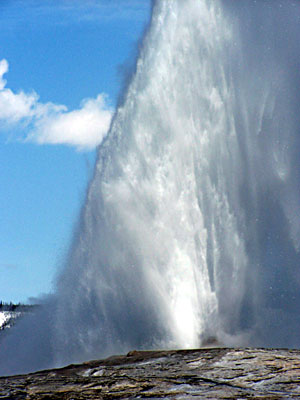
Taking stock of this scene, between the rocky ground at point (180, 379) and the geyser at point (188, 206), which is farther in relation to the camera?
the geyser at point (188, 206)

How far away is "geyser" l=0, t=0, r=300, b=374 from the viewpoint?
66.5 feet

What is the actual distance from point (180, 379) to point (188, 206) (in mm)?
12783

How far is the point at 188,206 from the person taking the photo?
2178cm

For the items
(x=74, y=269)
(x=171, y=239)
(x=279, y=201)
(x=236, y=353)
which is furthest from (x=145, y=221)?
(x=236, y=353)

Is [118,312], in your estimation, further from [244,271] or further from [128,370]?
[128,370]

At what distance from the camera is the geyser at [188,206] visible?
20.3 metres

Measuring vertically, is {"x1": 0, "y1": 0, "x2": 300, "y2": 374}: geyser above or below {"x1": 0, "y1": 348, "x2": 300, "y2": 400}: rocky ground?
above

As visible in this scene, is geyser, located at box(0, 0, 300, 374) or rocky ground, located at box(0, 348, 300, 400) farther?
geyser, located at box(0, 0, 300, 374)

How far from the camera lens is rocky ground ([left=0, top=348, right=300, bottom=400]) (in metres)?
8.64

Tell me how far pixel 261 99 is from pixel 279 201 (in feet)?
15.4

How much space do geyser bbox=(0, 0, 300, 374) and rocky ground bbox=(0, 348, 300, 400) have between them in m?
8.20

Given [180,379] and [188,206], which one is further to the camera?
[188,206]

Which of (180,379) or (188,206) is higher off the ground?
(188,206)

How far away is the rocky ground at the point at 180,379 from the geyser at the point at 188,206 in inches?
323
